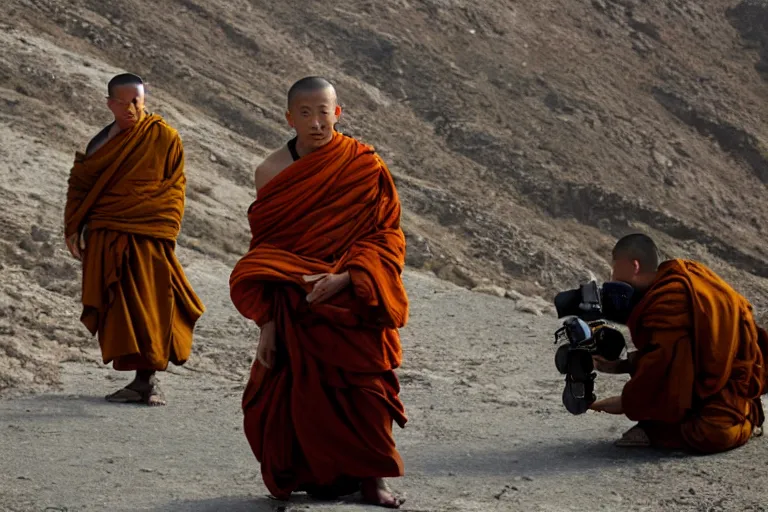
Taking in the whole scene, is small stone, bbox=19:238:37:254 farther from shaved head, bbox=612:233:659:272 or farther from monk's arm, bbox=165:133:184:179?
shaved head, bbox=612:233:659:272

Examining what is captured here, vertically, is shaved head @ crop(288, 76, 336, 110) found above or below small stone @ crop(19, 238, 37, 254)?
above

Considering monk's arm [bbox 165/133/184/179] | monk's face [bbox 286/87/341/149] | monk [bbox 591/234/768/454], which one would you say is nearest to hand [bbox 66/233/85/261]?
monk's arm [bbox 165/133/184/179]

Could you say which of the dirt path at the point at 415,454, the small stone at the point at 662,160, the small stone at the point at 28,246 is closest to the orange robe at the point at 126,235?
the dirt path at the point at 415,454

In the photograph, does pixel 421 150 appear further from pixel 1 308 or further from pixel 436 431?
pixel 436 431

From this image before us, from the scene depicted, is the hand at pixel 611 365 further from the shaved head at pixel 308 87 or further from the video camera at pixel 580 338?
the shaved head at pixel 308 87

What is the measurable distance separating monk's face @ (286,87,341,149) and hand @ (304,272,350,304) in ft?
1.89

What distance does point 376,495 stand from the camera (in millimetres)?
4684

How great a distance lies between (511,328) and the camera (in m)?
10.6

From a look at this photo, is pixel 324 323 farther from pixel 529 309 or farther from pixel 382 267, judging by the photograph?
pixel 529 309

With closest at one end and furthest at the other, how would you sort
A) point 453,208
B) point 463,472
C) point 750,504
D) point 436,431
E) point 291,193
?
point 291,193 < point 750,504 < point 463,472 < point 436,431 < point 453,208

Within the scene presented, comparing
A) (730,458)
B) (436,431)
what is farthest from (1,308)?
(730,458)

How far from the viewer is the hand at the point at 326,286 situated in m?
4.51

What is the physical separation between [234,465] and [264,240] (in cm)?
142

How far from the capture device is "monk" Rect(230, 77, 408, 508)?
15.0 ft
